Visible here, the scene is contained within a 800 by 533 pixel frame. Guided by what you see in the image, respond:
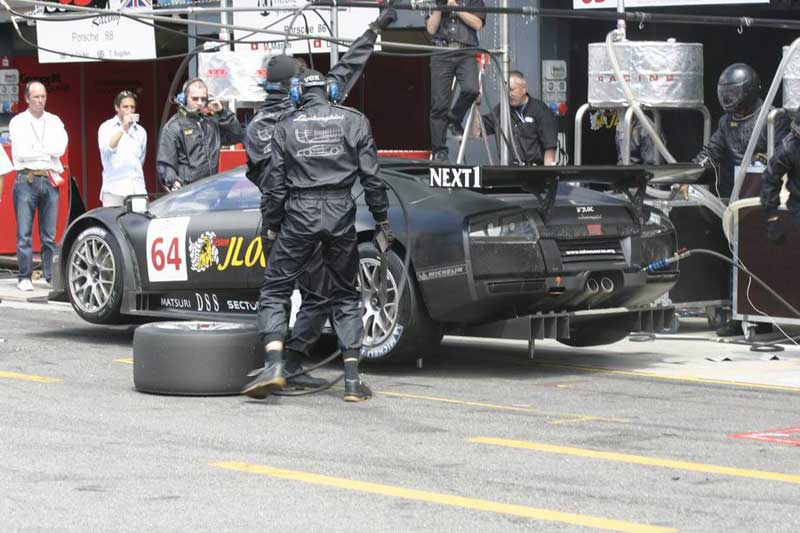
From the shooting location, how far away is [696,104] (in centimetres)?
1379

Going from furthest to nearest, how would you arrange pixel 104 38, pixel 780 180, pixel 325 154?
1. pixel 104 38
2. pixel 780 180
3. pixel 325 154

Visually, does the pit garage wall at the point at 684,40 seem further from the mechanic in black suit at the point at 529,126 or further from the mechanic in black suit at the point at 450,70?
the mechanic in black suit at the point at 450,70

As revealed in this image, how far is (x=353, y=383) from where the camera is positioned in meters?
9.35

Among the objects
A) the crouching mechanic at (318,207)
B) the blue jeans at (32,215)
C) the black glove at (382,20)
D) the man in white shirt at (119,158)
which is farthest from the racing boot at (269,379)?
the blue jeans at (32,215)

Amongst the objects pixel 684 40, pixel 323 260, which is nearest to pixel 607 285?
pixel 323 260

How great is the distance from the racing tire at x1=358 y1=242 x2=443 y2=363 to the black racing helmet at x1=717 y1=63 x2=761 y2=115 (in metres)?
3.80

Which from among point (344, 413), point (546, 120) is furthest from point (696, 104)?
point (344, 413)

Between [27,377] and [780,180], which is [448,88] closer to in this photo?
[780,180]

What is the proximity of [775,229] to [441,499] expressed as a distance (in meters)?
5.94

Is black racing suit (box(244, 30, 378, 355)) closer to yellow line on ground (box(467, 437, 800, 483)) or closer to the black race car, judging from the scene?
the black race car

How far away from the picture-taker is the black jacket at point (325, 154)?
9.30m

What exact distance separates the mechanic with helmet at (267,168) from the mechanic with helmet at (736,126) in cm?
384

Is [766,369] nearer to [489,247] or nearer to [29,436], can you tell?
[489,247]

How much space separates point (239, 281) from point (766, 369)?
3.59m
